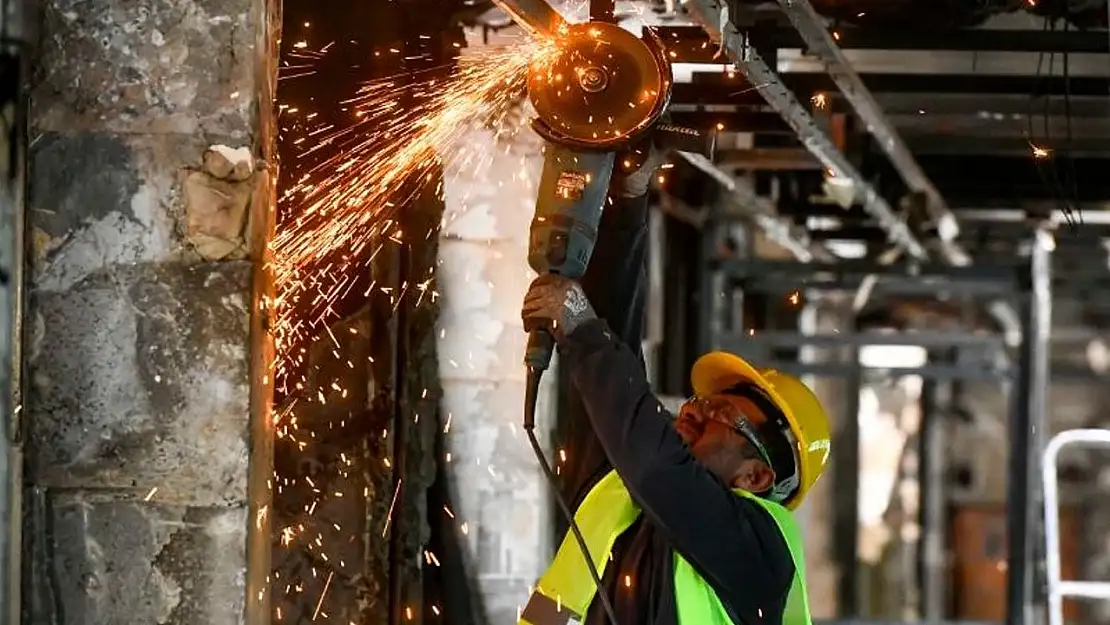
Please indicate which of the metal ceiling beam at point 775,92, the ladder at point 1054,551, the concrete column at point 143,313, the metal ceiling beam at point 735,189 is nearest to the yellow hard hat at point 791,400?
the metal ceiling beam at point 735,189

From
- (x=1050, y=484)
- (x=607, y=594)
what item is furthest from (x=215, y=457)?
(x=1050, y=484)

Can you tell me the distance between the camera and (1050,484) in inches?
225

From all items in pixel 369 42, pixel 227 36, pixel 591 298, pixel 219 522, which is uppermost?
pixel 369 42

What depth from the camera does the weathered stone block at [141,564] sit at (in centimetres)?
207

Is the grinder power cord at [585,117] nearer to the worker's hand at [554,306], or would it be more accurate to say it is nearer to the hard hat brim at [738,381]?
the worker's hand at [554,306]

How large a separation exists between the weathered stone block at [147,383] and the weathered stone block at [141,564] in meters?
0.03

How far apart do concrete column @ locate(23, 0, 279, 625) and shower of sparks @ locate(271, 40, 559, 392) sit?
531mm

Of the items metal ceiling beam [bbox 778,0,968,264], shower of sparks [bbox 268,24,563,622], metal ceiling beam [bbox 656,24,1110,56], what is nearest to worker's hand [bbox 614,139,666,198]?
shower of sparks [bbox 268,24,563,622]

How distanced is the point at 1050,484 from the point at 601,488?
11.3ft

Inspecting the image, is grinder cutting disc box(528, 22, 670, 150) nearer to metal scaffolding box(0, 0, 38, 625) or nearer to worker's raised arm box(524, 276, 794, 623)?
worker's raised arm box(524, 276, 794, 623)

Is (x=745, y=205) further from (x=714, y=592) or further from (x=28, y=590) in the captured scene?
(x=28, y=590)

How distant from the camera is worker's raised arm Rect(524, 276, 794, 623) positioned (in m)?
2.30

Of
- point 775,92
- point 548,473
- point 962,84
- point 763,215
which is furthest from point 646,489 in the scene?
point 763,215

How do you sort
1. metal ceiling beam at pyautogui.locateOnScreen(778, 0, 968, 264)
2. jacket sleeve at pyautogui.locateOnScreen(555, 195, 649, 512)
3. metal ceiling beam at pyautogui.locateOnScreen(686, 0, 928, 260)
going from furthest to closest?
1. metal ceiling beam at pyautogui.locateOnScreen(778, 0, 968, 264)
2. jacket sleeve at pyautogui.locateOnScreen(555, 195, 649, 512)
3. metal ceiling beam at pyautogui.locateOnScreen(686, 0, 928, 260)
